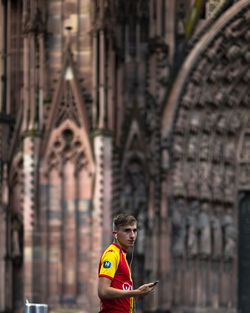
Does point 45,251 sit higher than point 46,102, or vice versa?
point 46,102

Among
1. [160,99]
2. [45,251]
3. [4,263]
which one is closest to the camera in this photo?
[45,251]

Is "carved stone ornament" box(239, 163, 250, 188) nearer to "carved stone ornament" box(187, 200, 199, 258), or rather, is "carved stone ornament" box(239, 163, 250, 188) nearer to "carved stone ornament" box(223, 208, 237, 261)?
"carved stone ornament" box(223, 208, 237, 261)

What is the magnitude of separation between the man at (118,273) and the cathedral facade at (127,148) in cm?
662

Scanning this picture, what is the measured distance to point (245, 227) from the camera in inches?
542

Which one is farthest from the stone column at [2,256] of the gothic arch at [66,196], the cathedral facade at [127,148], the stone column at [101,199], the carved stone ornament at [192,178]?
the carved stone ornament at [192,178]

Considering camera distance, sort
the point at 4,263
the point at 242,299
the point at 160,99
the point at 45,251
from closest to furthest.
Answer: the point at 45,251 < the point at 4,263 < the point at 160,99 < the point at 242,299

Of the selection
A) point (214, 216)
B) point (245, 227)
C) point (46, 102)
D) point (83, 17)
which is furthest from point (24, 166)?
point (245, 227)

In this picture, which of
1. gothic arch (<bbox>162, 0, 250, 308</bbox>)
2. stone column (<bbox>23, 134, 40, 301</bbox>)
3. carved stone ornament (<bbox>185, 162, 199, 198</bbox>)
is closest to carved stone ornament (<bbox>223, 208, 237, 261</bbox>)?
gothic arch (<bbox>162, 0, 250, 308</bbox>)

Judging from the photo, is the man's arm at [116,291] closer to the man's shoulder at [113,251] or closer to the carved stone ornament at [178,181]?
the man's shoulder at [113,251]

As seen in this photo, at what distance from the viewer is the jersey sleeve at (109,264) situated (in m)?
4.06

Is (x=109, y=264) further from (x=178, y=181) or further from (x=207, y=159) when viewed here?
(x=207, y=159)

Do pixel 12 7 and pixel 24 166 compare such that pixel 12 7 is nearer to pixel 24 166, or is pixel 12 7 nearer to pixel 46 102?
pixel 46 102

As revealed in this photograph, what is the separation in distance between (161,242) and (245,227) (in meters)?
2.41

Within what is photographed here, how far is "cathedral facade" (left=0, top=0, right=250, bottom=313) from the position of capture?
11.0 metres
